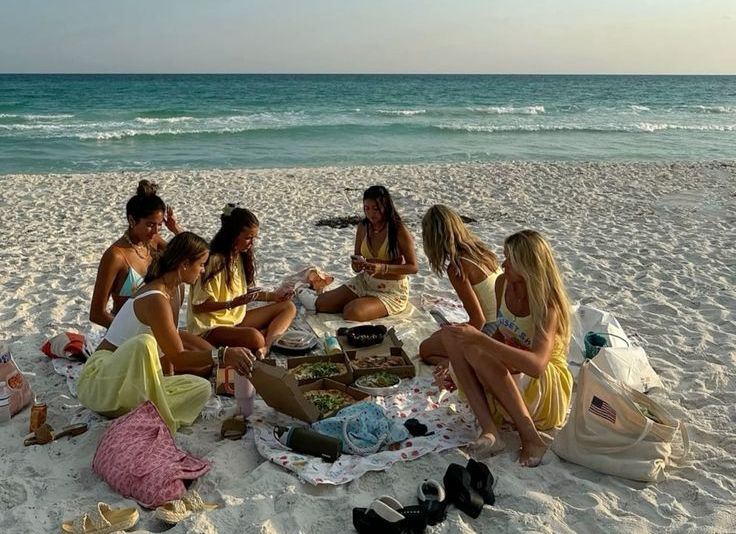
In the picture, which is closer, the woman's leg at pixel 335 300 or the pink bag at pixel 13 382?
the pink bag at pixel 13 382

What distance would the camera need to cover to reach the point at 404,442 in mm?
3787

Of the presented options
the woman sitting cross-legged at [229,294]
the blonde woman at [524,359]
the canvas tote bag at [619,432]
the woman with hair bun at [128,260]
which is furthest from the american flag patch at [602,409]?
the woman with hair bun at [128,260]

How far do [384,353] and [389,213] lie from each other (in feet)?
4.30

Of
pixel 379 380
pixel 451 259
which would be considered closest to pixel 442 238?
pixel 451 259

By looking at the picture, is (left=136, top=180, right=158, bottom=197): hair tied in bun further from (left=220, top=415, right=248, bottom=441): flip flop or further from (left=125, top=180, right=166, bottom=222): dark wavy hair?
(left=220, top=415, right=248, bottom=441): flip flop

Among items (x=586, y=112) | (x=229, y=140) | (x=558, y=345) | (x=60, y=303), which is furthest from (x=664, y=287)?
(x=586, y=112)

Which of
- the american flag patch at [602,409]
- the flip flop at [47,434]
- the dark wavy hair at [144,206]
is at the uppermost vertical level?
the dark wavy hair at [144,206]

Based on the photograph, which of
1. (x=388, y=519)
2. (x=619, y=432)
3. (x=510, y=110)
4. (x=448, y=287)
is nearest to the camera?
(x=388, y=519)

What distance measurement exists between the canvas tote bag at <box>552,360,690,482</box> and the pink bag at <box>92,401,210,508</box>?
6.50 feet

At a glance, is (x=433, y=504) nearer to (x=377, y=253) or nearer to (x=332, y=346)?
(x=332, y=346)

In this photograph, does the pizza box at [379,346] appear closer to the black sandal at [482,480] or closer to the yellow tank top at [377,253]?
the yellow tank top at [377,253]

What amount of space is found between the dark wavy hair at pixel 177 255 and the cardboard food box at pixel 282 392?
0.78 meters

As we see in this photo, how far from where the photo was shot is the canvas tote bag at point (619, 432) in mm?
3396

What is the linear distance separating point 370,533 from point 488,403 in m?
1.16
